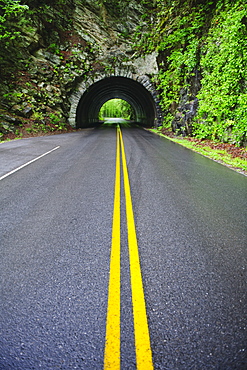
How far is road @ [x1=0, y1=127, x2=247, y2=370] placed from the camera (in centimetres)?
170

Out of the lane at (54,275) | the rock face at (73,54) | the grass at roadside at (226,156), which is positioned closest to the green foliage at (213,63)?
the grass at roadside at (226,156)

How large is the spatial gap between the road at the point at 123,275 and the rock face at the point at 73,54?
17.7m

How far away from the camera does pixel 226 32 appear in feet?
37.8

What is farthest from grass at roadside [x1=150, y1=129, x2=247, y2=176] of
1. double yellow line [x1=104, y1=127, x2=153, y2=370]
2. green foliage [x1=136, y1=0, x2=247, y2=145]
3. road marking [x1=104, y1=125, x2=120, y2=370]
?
road marking [x1=104, y1=125, x2=120, y2=370]

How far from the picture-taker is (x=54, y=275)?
2.49m

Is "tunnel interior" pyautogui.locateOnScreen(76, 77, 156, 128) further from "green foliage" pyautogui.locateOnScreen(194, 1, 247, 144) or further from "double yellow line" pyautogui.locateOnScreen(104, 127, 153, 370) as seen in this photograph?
"double yellow line" pyautogui.locateOnScreen(104, 127, 153, 370)

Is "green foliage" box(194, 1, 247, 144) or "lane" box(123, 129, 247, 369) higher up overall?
"green foliage" box(194, 1, 247, 144)

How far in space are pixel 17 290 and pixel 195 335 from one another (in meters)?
1.83

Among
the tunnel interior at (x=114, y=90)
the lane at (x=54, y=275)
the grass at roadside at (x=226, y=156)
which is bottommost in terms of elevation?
the grass at roadside at (x=226, y=156)

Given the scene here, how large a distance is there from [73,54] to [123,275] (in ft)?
82.8

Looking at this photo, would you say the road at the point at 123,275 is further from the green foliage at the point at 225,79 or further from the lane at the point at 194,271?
the green foliage at the point at 225,79

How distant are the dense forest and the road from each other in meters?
8.29

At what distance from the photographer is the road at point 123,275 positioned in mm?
1697

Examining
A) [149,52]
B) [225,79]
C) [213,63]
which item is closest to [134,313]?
[225,79]
